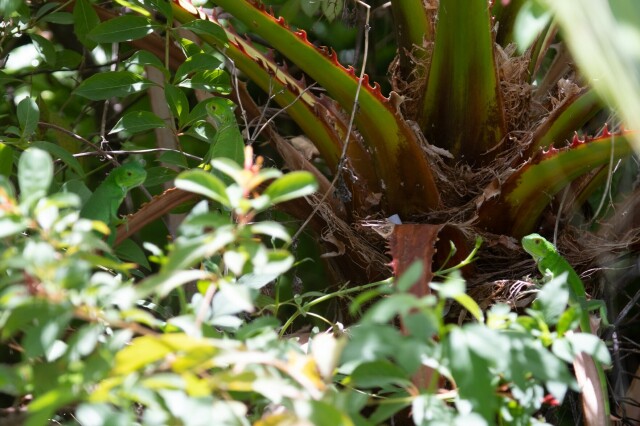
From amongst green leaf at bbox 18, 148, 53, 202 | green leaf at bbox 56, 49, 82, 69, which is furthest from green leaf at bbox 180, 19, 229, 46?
green leaf at bbox 18, 148, 53, 202

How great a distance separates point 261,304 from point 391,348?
0.51m

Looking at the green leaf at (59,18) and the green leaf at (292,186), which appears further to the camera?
the green leaf at (59,18)

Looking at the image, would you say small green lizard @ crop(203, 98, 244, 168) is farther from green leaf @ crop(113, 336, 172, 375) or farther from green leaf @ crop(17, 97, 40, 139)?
green leaf @ crop(113, 336, 172, 375)

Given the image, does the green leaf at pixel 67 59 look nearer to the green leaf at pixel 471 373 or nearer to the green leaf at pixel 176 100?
the green leaf at pixel 176 100

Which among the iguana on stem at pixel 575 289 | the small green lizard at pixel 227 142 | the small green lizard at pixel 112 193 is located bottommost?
the iguana on stem at pixel 575 289

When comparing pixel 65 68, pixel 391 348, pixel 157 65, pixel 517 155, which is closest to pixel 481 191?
pixel 517 155

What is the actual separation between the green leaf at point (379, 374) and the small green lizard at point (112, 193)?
0.49 metres

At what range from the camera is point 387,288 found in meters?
0.63

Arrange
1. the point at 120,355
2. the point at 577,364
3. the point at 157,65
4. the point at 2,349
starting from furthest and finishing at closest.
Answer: the point at 2,349, the point at 157,65, the point at 577,364, the point at 120,355

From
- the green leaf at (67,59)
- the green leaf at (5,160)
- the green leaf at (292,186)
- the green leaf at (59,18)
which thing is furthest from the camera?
the green leaf at (67,59)

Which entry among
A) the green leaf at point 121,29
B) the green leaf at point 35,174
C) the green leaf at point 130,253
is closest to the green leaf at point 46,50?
the green leaf at point 121,29

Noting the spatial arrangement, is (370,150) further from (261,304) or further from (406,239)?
(261,304)

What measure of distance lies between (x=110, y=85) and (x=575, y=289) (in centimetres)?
73

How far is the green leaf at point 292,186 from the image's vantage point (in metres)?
0.64
